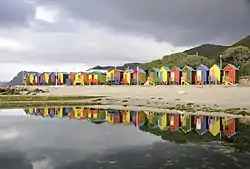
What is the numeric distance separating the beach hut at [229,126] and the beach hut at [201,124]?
117cm

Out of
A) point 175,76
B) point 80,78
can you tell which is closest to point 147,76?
point 175,76

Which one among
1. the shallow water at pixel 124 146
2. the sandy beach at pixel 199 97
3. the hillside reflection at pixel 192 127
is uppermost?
the sandy beach at pixel 199 97

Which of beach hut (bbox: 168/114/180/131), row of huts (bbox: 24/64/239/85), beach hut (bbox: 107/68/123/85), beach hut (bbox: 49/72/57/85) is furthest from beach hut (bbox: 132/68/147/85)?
beach hut (bbox: 168/114/180/131)

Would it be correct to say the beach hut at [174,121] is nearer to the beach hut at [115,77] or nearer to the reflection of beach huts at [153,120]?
the reflection of beach huts at [153,120]

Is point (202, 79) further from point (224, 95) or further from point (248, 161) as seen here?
point (248, 161)

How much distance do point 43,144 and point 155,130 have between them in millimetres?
7978

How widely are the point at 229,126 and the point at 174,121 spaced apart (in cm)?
452

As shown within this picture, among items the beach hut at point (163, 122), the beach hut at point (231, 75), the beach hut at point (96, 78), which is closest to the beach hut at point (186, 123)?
the beach hut at point (163, 122)

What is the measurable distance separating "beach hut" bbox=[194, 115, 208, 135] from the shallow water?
0.19 meters

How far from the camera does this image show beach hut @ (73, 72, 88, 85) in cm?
10206

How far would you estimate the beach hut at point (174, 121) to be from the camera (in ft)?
77.6

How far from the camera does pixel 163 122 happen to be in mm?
26469

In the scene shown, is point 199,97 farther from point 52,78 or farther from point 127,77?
point 52,78

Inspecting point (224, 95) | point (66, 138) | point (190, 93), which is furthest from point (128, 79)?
point (66, 138)
